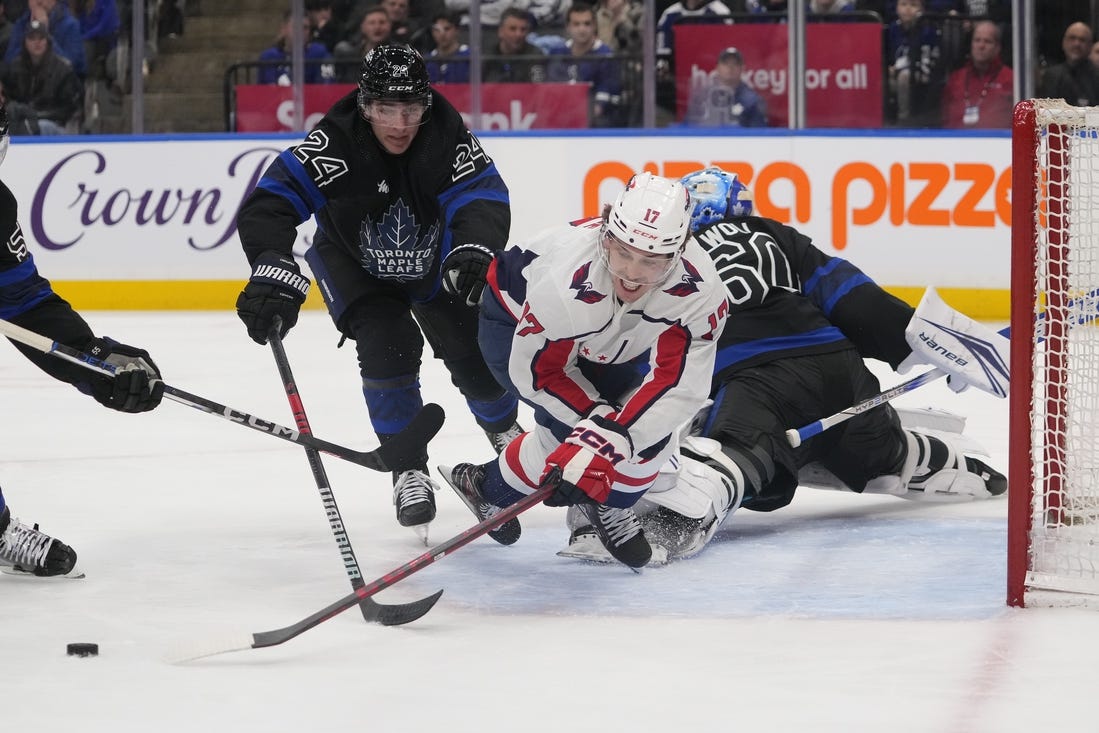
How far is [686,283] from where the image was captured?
3084 mm

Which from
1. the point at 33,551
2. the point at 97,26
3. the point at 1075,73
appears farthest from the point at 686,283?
the point at 97,26

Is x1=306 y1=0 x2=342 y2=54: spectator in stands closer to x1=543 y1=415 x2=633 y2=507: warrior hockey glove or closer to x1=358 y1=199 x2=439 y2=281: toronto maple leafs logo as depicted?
x1=358 y1=199 x2=439 y2=281: toronto maple leafs logo

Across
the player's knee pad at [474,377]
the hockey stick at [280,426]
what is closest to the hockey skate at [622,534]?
the hockey stick at [280,426]

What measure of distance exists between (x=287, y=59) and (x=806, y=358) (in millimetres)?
5002

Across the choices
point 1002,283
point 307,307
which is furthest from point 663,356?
point 307,307

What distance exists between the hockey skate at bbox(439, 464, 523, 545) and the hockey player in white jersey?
0.19m

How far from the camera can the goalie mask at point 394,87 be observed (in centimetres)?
343

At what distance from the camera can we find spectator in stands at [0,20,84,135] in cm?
812

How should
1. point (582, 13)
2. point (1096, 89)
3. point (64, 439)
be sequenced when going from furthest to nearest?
point (582, 13) → point (1096, 89) → point (64, 439)

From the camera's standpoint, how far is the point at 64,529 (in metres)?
3.76

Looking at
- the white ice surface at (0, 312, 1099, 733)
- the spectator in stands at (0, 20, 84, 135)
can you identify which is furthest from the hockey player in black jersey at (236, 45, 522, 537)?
the spectator in stands at (0, 20, 84, 135)

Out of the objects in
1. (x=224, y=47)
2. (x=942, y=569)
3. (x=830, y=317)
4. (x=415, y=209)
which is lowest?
(x=942, y=569)

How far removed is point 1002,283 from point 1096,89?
3.03 feet

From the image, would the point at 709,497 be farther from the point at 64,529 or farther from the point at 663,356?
the point at 64,529
